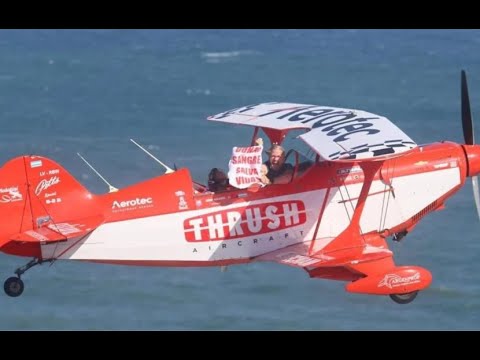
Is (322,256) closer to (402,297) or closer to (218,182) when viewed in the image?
(402,297)

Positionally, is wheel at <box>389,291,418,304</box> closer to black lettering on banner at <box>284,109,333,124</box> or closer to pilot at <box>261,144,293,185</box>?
pilot at <box>261,144,293,185</box>

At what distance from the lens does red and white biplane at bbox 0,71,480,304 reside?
28.8 metres

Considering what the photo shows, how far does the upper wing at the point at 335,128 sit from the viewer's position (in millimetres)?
27984

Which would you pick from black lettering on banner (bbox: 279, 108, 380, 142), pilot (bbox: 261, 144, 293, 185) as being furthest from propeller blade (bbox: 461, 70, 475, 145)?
pilot (bbox: 261, 144, 293, 185)

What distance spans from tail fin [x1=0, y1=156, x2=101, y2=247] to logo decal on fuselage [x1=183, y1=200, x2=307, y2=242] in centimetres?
182

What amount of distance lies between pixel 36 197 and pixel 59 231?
0.82m

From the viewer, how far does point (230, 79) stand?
103 metres

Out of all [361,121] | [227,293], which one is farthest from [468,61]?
[361,121]

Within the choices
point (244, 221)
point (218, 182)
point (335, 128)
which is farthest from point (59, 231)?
point (335, 128)

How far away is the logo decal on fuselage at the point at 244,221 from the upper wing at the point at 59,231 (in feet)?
5.50

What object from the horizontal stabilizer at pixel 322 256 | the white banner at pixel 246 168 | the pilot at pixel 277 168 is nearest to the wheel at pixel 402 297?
the horizontal stabilizer at pixel 322 256

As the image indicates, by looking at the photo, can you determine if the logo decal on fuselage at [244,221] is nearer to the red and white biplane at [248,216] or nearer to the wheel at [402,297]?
the red and white biplane at [248,216]

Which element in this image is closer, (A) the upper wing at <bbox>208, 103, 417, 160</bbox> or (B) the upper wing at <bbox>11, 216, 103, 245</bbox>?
(A) the upper wing at <bbox>208, 103, 417, 160</bbox>

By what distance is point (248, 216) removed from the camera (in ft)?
96.4
